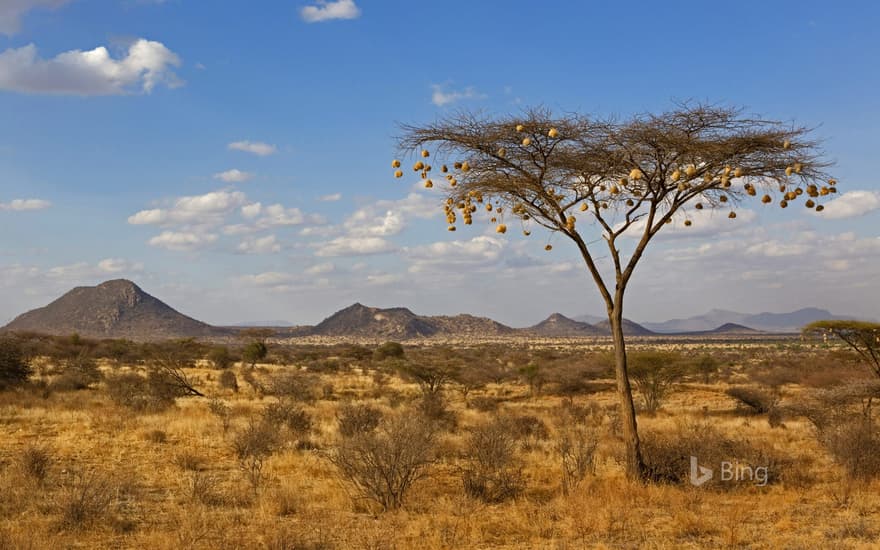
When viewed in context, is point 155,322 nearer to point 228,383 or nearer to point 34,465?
point 228,383

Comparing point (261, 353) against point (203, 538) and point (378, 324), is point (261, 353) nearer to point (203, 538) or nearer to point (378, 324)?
point (203, 538)

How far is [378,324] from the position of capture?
174 metres

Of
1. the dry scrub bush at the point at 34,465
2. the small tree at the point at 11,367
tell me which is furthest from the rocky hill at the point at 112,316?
the dry scrub bush at the point at 34,465

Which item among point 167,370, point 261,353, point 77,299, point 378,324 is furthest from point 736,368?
point 77,299

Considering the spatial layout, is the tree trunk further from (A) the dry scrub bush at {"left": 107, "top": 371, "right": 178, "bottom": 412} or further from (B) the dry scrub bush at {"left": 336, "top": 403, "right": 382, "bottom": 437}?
(A) the dry scrub bush at {"left": 107, "top": 371, "right": 178, "bottom": 412}

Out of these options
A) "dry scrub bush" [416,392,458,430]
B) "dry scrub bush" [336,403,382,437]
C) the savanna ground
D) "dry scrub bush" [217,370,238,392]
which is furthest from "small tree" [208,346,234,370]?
"dry scrub bush" [336,403,382,437]

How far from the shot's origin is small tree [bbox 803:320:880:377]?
65.5 feet

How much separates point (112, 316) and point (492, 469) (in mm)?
146954

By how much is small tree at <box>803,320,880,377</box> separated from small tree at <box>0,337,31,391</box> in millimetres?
28461

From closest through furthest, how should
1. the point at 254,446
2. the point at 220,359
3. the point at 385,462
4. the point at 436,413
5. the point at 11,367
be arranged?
the point at 385,462, the point at 254,446, the point at 436,413, the point at 11,367, the point at 220,359

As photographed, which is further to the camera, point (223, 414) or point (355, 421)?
point (223, 414)

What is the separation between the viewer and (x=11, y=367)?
2766cm

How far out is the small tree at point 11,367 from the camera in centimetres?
2723

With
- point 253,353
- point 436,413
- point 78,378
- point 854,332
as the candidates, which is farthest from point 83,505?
point 253,353
